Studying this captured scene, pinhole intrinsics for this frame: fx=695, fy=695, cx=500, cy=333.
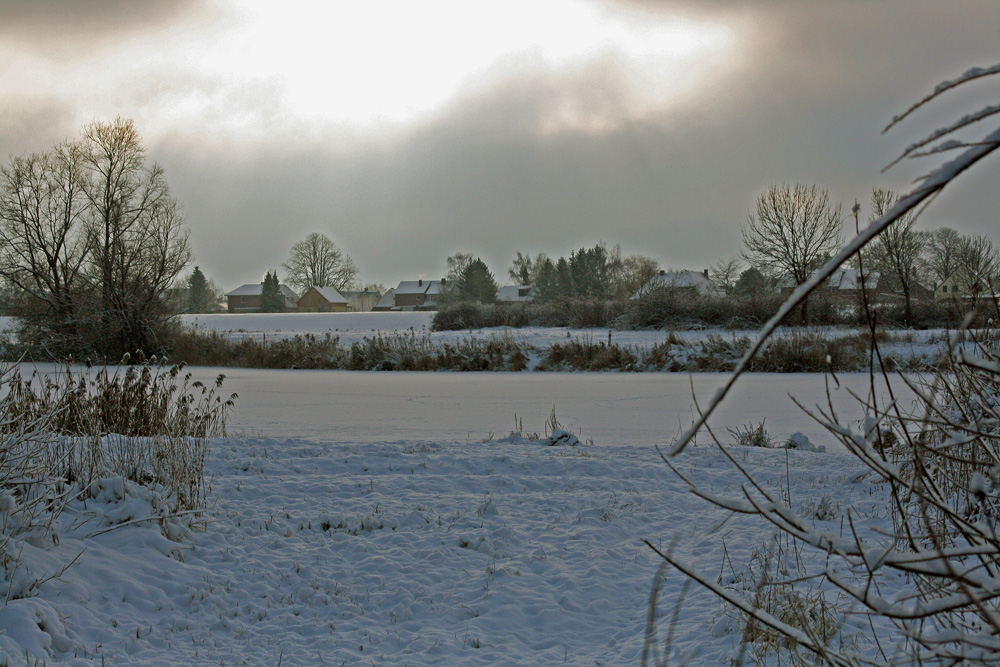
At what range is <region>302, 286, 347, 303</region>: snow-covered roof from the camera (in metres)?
75.5

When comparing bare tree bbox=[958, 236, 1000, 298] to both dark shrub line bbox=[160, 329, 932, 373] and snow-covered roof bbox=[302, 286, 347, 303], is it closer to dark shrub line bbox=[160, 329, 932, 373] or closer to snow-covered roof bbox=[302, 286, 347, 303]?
dark shrub line bbox=[160, 329, 932, 373]

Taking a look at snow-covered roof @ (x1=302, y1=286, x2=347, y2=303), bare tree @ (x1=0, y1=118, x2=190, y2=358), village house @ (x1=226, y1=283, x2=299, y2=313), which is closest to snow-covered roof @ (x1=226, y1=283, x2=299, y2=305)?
village house @ (x1=226, y1=283, x2=299, y2=313)

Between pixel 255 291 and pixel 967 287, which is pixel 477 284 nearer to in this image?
pixel 255 291

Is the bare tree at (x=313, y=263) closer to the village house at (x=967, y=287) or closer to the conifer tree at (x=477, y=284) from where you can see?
the conifer tree at (x=477, y=284)

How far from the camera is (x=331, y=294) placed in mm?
77125

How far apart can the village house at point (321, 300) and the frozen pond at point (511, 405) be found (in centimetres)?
5803

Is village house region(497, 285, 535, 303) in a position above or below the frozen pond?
above

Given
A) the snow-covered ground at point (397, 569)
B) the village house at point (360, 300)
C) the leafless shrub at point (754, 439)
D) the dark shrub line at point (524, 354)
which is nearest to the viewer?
the snow-covered ground at point (397, 569)

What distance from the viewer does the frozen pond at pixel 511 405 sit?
9.73 metres

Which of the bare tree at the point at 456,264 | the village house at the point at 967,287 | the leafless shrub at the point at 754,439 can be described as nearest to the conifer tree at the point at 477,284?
the bare tree at the point at 456,264

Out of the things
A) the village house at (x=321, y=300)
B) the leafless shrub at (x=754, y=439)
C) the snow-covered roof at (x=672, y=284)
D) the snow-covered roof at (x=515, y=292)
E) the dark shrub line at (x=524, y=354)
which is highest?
the snow-covered roof at (x=515, y=292)

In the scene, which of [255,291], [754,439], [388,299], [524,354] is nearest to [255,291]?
[255,291]

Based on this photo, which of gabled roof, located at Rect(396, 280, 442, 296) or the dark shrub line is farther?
gabled roof, located at Rect(396, 280, 442, 296)

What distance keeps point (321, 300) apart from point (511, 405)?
65828 millimetres
